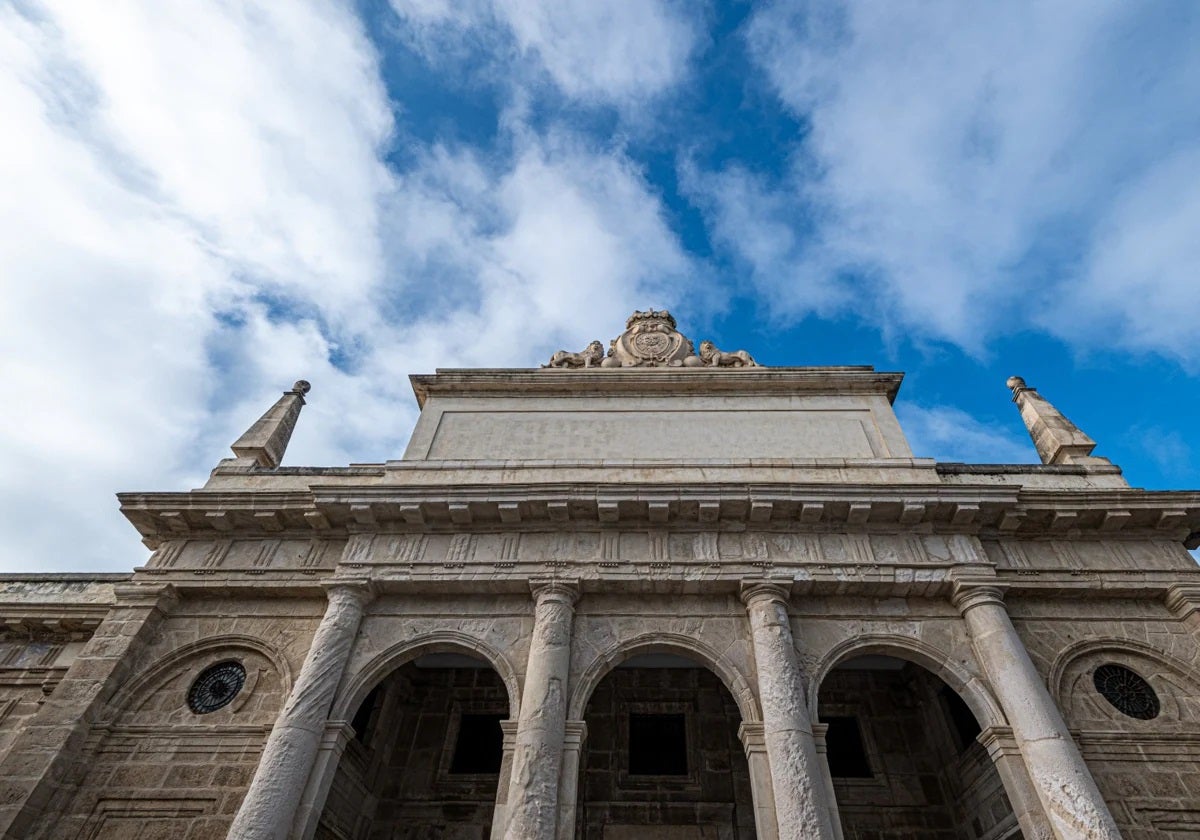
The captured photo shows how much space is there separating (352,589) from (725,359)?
30.0 feet

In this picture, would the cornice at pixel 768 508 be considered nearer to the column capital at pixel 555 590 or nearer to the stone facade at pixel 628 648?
the stone facade at pixel 628 648

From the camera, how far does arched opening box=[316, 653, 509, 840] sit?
11.4m

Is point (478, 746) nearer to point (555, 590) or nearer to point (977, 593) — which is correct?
point (555, 590)

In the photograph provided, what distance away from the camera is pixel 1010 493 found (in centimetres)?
1081

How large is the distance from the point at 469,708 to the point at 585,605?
14.4ft

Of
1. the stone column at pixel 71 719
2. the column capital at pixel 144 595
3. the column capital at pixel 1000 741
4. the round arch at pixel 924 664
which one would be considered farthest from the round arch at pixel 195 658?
the column capital at pixel 1000 741

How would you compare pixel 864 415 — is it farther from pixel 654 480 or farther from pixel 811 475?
pixel 654 480

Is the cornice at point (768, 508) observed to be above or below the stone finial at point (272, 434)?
below

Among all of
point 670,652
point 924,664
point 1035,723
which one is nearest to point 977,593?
point 924,664

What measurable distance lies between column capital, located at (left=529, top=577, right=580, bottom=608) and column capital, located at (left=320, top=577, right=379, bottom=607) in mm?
2561

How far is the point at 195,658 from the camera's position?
35.3 ft

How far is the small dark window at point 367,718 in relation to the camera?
11953mm

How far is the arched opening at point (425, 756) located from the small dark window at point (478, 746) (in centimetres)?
2

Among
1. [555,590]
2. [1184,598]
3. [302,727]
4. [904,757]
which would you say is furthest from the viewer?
[904,757]
